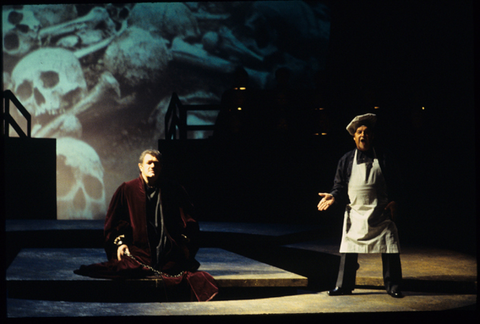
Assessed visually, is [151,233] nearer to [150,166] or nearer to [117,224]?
[117,224]

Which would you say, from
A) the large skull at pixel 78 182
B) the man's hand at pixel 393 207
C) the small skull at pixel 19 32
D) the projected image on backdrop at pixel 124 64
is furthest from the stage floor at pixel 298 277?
the small skull at pixel 19 32

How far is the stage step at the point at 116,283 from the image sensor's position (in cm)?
410

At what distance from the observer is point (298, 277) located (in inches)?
175

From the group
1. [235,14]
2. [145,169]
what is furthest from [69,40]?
[145,169]

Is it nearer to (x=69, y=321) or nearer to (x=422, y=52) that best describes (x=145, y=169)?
(x=69, y=321)

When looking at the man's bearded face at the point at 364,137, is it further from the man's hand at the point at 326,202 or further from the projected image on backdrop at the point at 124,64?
the projected image on backdrop at the point at 124,64

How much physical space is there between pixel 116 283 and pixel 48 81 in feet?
Answer: 31.7

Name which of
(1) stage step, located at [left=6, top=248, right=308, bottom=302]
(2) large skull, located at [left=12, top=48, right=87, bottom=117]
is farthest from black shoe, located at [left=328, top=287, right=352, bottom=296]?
(2) large skull, located at [left=12, top=48, right=87, bottom=117]

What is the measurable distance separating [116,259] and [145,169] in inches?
28.4

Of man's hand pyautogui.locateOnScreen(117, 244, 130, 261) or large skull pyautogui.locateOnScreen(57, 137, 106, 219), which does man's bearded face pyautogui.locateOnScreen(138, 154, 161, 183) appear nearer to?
man's hand pyautogui.locateOnScreen(117, 244, 130, 261)

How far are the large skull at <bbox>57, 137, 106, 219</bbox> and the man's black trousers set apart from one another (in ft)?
31.1

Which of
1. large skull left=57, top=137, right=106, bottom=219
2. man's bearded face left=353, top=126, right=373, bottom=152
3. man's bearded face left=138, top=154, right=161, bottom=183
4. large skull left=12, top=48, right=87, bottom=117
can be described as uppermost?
large skull left=12, top=48, right=87, bottom=117

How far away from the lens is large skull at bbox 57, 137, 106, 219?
12867 mm

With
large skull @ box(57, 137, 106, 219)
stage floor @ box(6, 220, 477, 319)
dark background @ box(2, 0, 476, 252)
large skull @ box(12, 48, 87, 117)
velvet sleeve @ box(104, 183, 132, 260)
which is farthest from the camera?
large skull @ box(57, 137, 106, 219)
